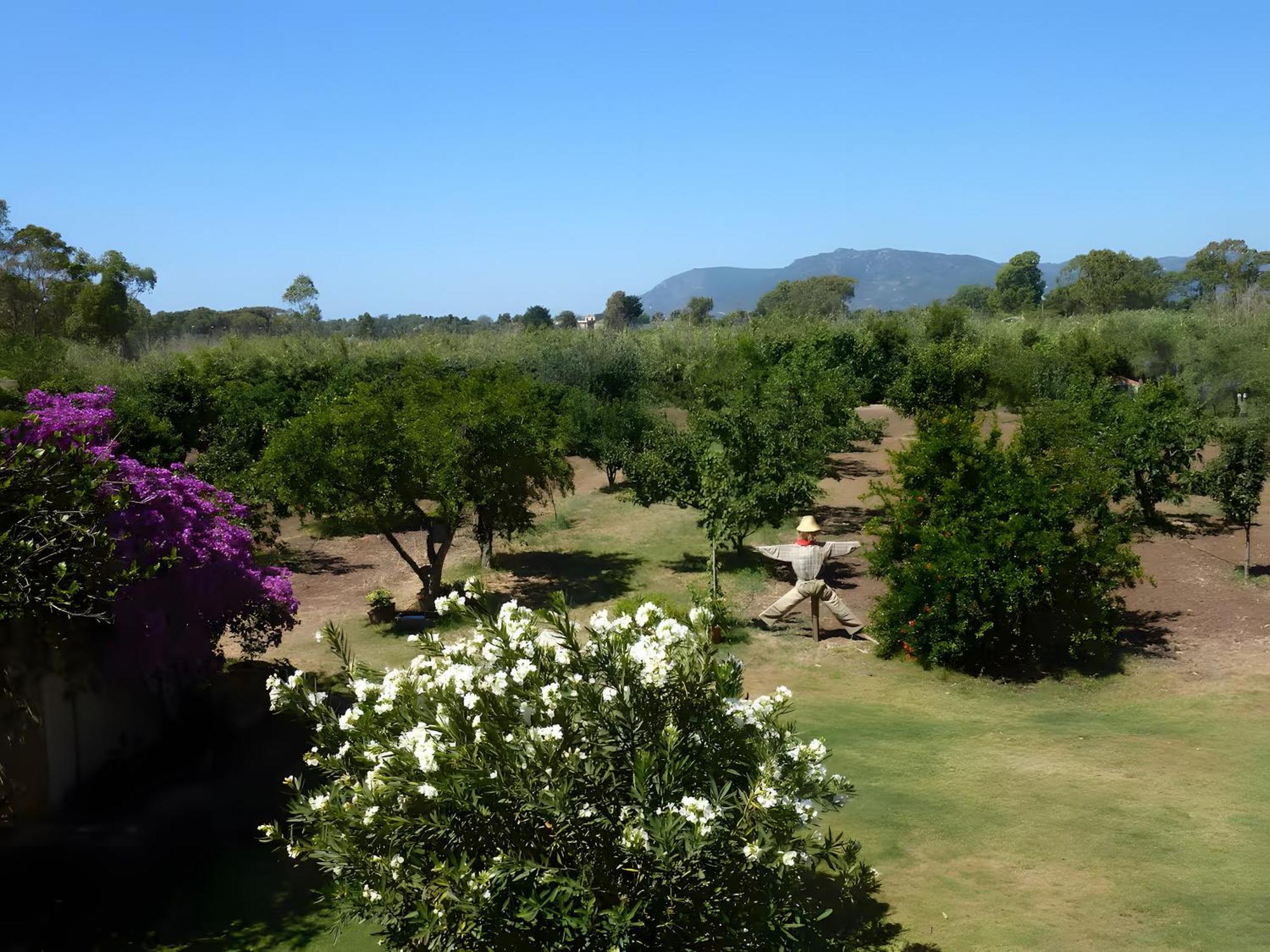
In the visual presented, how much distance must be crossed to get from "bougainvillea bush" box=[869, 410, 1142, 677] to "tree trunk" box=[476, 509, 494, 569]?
683 cm

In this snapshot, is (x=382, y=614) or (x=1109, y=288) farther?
(x=1109, y=288)

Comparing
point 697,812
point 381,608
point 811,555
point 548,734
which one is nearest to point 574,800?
point 548,734

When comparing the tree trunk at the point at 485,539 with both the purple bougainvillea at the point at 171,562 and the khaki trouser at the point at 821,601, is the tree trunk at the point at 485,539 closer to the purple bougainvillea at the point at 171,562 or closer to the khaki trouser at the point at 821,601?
the khaki trouser at the point at 821,601

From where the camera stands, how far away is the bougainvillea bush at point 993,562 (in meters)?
12.0

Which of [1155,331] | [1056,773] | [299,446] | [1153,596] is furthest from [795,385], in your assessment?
[1155,331]

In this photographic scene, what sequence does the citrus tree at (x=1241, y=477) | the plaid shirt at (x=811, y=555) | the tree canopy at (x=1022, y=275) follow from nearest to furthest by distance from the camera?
the plaid shirt at (x=811, y=555)
the citrus tree at (x=1241, y=477)
the tree canopy at (x=1022, y=275)

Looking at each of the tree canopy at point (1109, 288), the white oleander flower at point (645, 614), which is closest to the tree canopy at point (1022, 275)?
the tree canopy at point (1109, 288)

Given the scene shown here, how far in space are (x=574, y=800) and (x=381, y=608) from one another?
11686 millimetres

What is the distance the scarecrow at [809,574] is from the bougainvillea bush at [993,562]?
876 millimetres

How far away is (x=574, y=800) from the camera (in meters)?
4.46

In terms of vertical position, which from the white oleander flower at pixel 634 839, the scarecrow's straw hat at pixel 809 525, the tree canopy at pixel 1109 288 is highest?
the tree canopy at pixel 1109 288

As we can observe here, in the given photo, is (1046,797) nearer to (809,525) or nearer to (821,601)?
(821,601)

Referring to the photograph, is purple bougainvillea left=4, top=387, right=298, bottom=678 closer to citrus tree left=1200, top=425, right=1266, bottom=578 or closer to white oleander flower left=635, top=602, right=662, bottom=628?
white oleander flower left=635, top=602, right=662, bottom=628

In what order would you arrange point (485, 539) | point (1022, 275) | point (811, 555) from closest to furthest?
point (811, 555), point (485, 539), point (1022, 275)
